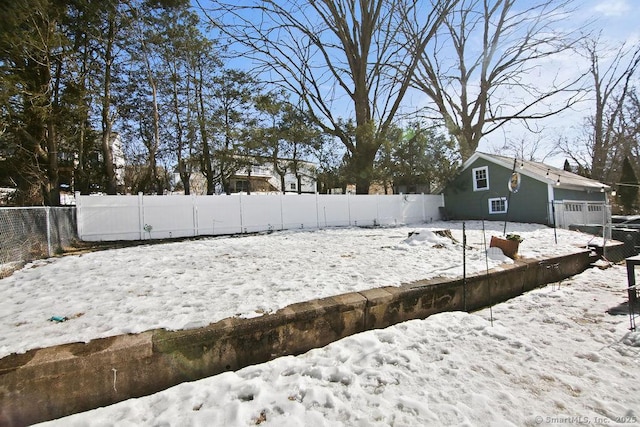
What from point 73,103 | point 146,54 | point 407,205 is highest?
point 146,54

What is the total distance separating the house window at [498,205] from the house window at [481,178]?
2.74 feet

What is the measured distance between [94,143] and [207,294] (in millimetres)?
16037

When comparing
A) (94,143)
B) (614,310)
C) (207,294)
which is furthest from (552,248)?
(94,143)

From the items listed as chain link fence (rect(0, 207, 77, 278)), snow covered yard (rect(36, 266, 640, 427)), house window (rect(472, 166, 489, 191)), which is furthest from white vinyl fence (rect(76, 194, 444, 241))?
snow covered yard (rect(36, 266, 640, 427))

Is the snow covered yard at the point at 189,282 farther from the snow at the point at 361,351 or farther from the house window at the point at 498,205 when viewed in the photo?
the house window at the point at 498,205

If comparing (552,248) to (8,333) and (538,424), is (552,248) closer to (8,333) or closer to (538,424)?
(538,424)

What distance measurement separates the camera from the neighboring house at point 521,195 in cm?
1324

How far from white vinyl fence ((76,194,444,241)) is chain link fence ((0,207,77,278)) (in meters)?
1.14

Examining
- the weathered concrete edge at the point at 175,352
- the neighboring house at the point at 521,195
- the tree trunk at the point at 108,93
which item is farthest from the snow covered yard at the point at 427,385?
the tree trunk at the point at 108,93

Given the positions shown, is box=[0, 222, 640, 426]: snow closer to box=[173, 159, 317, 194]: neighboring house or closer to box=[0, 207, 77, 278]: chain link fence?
box=[0, 207, 77, 278]: chain link fence

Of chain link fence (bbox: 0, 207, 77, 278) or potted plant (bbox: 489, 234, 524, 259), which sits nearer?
chain link fence (bbox: 0, 207, 77, 278)

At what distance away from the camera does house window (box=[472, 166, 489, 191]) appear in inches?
619

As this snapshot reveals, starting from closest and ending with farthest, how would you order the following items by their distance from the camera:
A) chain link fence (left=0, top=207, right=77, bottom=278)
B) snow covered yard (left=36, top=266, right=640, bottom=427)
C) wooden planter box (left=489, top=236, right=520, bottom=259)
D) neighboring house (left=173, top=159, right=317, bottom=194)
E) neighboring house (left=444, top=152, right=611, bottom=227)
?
snow covered yard (left=36, top=266, right=640, bottom=427) → chain link fence (left=0, top=207, right=77, bottom=278) → wooden planter box (left=489, top=236, right=520, bottom=259) → neighboring house (left=444, top=152, right=611, bottom=227) → neighboring house (left=173, top=159, right=317, bottom=194)

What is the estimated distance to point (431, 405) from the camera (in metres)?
1.88
